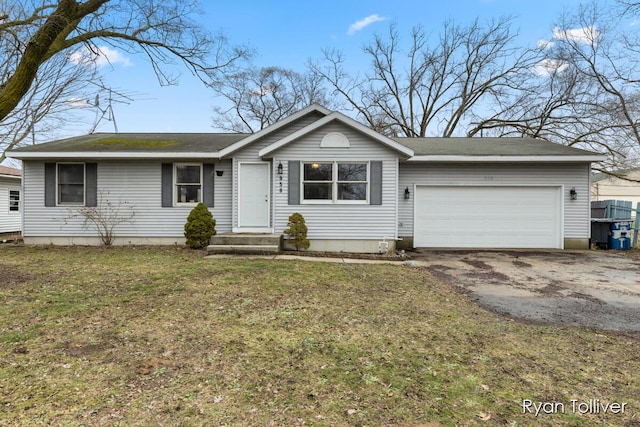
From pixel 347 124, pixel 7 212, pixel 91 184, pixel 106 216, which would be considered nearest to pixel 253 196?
pixel 347 124

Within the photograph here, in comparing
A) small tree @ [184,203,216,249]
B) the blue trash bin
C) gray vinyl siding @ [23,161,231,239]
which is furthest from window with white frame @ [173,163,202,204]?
the blue trash bin

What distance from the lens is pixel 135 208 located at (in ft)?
33.5

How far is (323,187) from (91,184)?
22.9 feet

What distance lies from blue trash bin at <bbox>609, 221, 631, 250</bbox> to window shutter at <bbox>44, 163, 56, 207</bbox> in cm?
1713

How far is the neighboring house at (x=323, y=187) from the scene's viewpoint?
30.5 ft

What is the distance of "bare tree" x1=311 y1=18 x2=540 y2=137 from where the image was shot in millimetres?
21766

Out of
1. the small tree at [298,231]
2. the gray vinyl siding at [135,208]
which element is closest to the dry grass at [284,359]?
the small tree at [298,231]

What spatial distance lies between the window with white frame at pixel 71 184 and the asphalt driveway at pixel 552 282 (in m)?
10.0

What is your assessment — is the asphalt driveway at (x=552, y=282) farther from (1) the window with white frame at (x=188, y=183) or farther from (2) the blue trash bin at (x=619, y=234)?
(1) the window with white frame at (x=188, y=183)

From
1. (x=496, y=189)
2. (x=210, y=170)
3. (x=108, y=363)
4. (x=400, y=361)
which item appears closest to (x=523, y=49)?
(x=496, y=189)

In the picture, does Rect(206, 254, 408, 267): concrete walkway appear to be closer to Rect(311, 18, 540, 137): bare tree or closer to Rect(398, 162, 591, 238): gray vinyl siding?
Rect(398, 162, 591, 238): gray vinyl siding

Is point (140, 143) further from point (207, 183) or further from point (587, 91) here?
point (587, 91)

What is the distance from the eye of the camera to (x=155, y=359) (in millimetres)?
3012

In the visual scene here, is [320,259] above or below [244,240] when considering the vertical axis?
below
